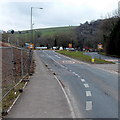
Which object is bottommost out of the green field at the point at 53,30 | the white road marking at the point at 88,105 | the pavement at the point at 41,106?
the white road marking at the point at 88,105

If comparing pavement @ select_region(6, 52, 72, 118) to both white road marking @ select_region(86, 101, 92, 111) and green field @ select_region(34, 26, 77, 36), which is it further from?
green field @ select_region(34, 26, 77, 36)

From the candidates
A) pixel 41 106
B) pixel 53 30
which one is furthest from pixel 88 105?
pixel 53 30

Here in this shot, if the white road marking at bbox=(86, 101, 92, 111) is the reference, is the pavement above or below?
above

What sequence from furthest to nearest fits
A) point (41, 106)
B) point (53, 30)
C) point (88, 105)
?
1. point (53, 30)
2. point (88, 105)
3. point (41, 106)

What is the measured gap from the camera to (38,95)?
9688 millimetres

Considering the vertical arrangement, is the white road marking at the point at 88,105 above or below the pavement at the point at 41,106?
below

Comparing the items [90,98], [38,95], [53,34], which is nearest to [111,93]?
[90,98]

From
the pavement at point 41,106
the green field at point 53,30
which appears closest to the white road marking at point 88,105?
the pavement at point 41,106

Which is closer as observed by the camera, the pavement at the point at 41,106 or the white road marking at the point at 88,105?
the pavement at the point at 41,106

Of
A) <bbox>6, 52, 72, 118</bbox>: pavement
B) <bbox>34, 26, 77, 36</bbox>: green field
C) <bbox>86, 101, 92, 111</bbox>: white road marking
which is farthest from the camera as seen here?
<bbox>34, 26, 77, 36</bbox>: green field

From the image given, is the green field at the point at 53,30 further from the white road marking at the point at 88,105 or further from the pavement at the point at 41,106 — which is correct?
the white road marking at the point at 88,105

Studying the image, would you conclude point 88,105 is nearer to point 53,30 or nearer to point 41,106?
point 41,106

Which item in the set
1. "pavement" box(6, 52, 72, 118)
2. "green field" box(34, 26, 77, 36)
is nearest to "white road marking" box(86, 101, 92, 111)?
"pavement" box(6, 52, 72, 118)

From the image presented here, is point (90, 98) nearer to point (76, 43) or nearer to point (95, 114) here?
point (95, 114)
